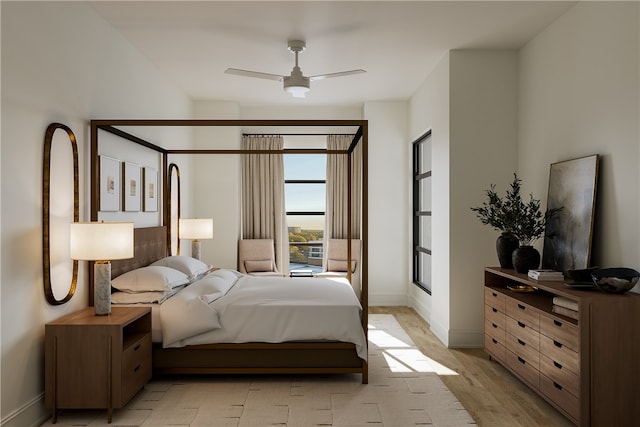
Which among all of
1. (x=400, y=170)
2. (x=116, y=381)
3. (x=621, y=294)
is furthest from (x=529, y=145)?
(x=116, y=381)

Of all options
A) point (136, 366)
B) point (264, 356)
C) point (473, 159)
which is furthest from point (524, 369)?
point (136, 366)

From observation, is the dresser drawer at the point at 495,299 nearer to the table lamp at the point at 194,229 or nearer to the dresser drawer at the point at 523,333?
the dresser drawer at the point at 523,333

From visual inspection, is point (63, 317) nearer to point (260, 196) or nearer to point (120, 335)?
point (120, 335)

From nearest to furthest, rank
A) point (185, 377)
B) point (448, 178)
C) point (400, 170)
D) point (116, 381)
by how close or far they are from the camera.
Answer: point (116, 381) < point (185, 377) < point (448, 178) < point (400, 170)

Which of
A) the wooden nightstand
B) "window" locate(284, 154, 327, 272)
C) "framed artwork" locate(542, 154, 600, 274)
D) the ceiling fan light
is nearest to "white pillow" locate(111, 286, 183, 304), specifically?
the wooden nightstand

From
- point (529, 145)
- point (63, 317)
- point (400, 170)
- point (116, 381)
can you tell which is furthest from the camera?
point (400, 170)

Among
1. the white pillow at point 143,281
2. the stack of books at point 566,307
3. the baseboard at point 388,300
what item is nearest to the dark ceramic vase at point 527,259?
the stack of books at point 566,307

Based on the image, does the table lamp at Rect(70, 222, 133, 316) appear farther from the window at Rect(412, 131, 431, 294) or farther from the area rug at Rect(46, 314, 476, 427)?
the window at Rect(412, 131, 431, 294)

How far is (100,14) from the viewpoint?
389cm

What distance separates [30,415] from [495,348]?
3.37 metres

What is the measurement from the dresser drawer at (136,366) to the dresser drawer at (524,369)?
2658 millimetres

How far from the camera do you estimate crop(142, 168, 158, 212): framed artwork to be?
4.96 meters

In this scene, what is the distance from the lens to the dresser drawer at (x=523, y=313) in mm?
3391

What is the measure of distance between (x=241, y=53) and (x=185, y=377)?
2.99m
